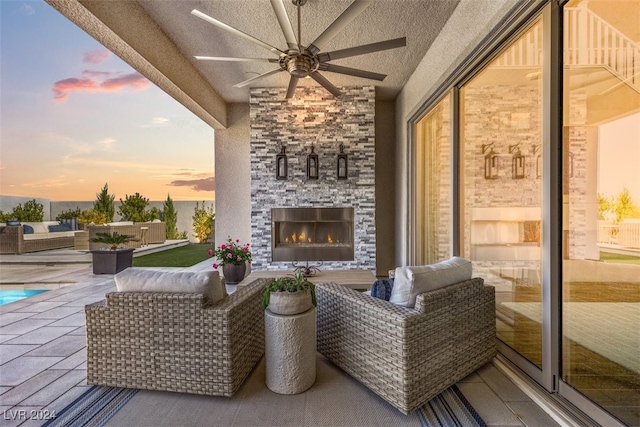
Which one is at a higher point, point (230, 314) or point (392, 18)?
point (392, 18)

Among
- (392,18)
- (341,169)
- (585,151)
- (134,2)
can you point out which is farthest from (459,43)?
(134,2)

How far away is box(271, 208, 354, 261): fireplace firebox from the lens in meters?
4.97

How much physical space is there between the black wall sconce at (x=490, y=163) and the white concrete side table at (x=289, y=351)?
2114 millimetres

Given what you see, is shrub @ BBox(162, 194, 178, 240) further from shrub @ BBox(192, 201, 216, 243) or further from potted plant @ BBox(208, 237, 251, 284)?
potted plant @ BBox(208, 237, 251, 284)

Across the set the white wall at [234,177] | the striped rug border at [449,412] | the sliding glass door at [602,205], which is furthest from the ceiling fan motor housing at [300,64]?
the white wall at [234,177]

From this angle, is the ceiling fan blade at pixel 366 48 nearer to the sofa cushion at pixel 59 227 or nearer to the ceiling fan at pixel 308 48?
the ceiling fan at pixel 308 48

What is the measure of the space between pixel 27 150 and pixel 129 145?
2085 mm

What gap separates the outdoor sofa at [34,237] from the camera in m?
7.35

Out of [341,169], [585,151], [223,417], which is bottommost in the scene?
[223,417]

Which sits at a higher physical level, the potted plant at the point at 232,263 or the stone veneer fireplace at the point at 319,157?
the stone veneer fireplace at the point at 319,157

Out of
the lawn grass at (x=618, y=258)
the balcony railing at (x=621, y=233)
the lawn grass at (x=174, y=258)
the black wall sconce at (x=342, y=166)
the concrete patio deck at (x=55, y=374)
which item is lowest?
the lawn grass at (x=174, y=258)

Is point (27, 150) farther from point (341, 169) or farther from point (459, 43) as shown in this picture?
point (459, 43)

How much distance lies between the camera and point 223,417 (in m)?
1.61

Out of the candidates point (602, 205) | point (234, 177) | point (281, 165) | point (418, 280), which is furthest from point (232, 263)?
point (602, 205)
